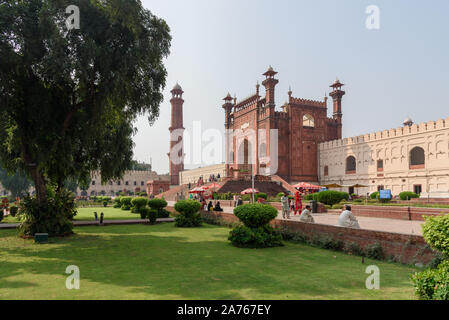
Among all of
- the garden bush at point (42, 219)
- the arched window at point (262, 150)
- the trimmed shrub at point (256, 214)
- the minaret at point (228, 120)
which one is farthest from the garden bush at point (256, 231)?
the minaret at point (228, 120)

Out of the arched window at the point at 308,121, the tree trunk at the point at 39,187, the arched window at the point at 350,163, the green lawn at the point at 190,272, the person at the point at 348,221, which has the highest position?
the arched window at the point at 308,121

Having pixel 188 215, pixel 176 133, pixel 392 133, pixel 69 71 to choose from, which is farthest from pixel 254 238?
pixel 176 133

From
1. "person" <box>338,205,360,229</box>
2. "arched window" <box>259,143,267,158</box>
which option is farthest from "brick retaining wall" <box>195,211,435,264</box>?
"arched window" <box>259,143,267,158</box>

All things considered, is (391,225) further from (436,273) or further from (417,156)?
(417,156)

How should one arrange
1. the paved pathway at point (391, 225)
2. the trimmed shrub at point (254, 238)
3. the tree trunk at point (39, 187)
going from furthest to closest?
the tree trunk at point (39, 187) → the paved pathway at point (391, 225) → the trimmed shrub at point (254, 238)

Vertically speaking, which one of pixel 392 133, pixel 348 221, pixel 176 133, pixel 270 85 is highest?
pixel 270 85

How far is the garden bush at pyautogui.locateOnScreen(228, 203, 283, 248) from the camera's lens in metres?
10.5

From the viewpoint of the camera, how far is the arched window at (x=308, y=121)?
45.2 metres

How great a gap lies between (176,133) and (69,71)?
164 ft

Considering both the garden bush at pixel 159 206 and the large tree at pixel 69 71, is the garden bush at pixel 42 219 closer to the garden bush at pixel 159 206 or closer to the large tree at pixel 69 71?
the large tree at pixel 69 71

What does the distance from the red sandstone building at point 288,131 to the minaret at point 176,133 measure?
17.3m

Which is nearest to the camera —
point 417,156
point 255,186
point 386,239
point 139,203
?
point 386,239

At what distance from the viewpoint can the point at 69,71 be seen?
35.1 ft

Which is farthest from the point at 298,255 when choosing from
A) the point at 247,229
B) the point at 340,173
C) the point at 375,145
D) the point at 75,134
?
the point at 340,173
